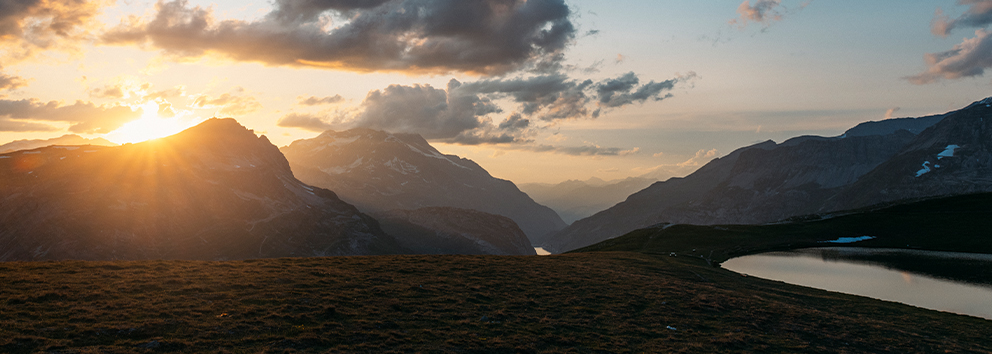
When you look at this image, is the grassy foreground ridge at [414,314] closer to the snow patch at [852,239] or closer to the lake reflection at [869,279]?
the lake reflection at [869,279]

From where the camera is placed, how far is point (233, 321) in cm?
3183

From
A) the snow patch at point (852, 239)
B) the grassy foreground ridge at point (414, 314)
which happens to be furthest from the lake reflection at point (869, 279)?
the snow patch at point (852, 239)

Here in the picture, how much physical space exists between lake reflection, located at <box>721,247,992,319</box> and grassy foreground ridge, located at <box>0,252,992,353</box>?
10.1 meters

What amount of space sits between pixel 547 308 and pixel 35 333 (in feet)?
106

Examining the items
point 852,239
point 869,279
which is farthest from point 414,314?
point 852,239

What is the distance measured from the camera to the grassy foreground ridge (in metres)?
29.3

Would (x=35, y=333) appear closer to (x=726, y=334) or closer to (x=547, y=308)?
(x=547, y=308)

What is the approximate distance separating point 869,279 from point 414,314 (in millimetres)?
69355

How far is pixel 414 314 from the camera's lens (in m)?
36.6

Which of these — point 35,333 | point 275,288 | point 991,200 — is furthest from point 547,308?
point 991,200

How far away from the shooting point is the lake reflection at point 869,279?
57.7 metres

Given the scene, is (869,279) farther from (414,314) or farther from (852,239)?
(414,314)

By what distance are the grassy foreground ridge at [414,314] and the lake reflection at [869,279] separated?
10.1 metres

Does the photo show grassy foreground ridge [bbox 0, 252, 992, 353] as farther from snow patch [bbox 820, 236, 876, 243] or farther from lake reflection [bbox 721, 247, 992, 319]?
snow patch [bbox 820, 236, 876, 243]
